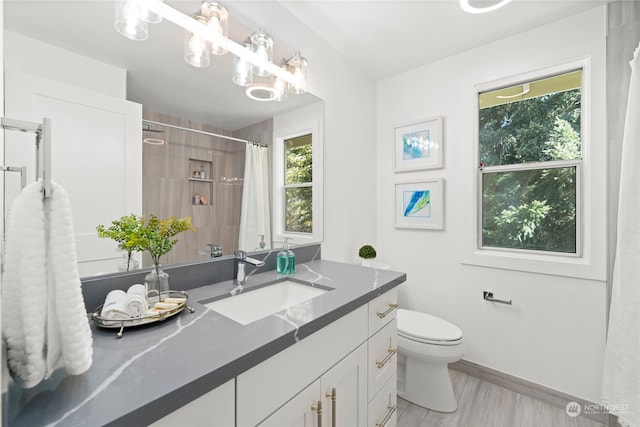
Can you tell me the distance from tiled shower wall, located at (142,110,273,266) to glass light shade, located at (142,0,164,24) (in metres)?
0.35

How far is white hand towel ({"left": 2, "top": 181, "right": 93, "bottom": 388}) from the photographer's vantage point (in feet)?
1.53

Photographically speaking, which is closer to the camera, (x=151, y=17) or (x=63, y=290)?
(x=63, y=290)

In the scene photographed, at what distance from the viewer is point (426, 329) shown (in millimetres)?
1802

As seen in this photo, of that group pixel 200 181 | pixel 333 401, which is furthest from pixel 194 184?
pixel 333 401

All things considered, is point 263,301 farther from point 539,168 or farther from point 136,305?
point 539,168

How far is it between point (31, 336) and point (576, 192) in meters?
2.46

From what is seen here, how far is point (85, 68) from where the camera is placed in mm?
932

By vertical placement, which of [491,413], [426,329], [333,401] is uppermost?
[333,401]

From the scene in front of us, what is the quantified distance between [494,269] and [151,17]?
2.38 m

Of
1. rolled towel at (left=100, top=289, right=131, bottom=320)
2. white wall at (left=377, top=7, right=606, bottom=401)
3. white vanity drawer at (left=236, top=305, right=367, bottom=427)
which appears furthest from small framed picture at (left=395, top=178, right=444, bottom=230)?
rolled towel at (left=100, top=289, right=131, bottom=320)

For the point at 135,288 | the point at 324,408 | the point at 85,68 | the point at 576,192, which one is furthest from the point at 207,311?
the point at 576,192

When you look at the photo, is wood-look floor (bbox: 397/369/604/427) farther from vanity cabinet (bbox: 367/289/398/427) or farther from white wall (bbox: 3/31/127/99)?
white wall (bbox: 3/31/127/99)

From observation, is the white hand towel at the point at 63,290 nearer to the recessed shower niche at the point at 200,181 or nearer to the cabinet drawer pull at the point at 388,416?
the recessed shower niche at the point at 200,181

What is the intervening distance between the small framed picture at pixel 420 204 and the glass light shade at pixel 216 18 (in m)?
1.68
